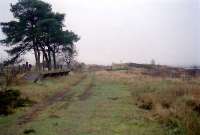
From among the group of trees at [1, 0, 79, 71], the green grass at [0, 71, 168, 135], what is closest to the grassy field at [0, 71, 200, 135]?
the green grass at [0, 71, 168, 135]

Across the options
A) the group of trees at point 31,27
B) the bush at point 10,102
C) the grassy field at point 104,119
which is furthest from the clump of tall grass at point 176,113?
the group of trees at point 31,27

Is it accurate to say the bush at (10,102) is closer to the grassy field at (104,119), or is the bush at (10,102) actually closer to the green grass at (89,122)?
the grassy field at (104,119)

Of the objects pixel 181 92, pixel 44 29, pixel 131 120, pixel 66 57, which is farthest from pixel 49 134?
pixel 66 57

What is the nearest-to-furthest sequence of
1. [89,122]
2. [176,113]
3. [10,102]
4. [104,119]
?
[89,122], [176,113], [104,119], [10,102]

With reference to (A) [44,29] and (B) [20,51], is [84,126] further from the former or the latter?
(B) [20,51]

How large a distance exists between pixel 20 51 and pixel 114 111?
34371 mm

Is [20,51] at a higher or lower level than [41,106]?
higher

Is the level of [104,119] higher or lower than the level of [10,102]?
lower

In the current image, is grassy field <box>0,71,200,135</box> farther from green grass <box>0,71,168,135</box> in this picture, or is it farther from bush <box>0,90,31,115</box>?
bush <box>0,90,31,115</box>

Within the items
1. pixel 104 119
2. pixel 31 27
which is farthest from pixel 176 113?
pixel 31 27

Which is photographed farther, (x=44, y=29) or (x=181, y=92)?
(x=44, y=29)

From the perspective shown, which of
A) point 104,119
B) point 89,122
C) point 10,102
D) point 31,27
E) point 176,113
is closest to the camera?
point 89,122

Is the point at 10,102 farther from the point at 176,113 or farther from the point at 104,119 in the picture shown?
the point at 176,113

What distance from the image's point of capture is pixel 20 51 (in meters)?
49.2
